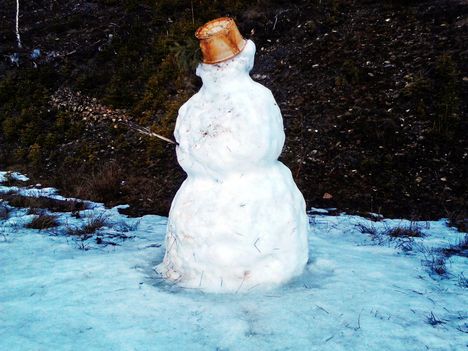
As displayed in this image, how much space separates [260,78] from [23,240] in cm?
694

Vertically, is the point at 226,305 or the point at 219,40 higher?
the point at 219,40

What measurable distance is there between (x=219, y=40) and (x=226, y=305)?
1.98 meters

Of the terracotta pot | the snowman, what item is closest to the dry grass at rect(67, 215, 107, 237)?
the snowman

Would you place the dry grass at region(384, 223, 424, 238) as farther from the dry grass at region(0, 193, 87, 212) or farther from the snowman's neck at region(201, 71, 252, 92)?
the dry grass at region(0, 193, 87, 212)

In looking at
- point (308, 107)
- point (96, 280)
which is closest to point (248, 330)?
point (96, 280)

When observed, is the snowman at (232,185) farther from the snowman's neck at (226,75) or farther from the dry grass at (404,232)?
the dry grass at (404,232)

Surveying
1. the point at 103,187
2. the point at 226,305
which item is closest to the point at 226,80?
the point at 226,305

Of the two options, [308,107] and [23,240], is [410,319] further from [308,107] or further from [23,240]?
[308,107]

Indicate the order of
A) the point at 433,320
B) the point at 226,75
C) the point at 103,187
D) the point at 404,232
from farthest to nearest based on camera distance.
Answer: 1. the point at 103,187
2. the point at 404,232
3. the point at 226,75
4. the point at 433,320

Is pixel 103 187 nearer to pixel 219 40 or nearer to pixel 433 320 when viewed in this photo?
pixel 219 40

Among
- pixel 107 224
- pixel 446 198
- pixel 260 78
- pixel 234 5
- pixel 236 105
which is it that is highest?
pixel 234 5

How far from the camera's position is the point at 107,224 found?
228 inches

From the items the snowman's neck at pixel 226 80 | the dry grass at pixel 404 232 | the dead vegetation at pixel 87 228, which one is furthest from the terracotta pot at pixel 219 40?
the dry grass at pixel 404 232

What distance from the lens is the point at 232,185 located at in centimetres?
344
